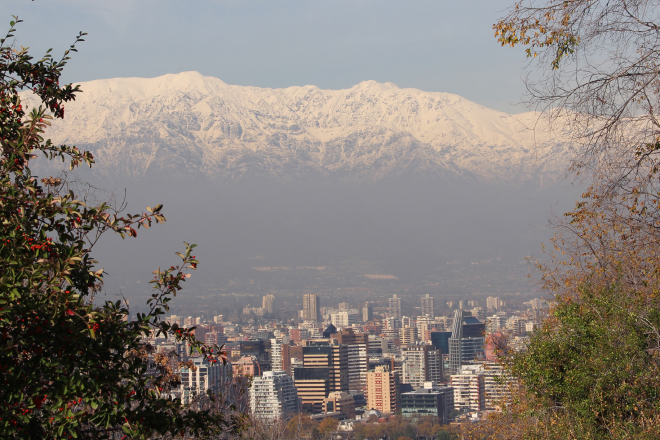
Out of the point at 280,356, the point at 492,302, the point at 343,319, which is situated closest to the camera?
the point at 280,356

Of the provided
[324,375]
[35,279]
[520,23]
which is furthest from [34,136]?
[324,375]

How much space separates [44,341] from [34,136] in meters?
1.11

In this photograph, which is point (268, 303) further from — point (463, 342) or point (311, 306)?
point (463, 342)

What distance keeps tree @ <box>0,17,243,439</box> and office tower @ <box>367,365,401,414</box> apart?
61.5 m

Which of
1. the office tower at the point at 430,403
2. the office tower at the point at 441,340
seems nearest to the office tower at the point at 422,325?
the office tower at the point at 441,340

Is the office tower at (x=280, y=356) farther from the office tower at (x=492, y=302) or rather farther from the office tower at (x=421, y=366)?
the office tower at (x=492, y=302)

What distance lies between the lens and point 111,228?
122 inches

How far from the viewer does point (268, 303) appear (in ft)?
511

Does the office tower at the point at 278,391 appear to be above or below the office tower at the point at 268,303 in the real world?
below

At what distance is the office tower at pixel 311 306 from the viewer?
485 feet

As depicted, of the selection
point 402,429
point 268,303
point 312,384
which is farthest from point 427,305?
point 402,429

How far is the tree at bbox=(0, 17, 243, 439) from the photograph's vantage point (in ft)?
8.43

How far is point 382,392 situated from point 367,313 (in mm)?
82691

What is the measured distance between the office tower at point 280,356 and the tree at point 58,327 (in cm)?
7262
